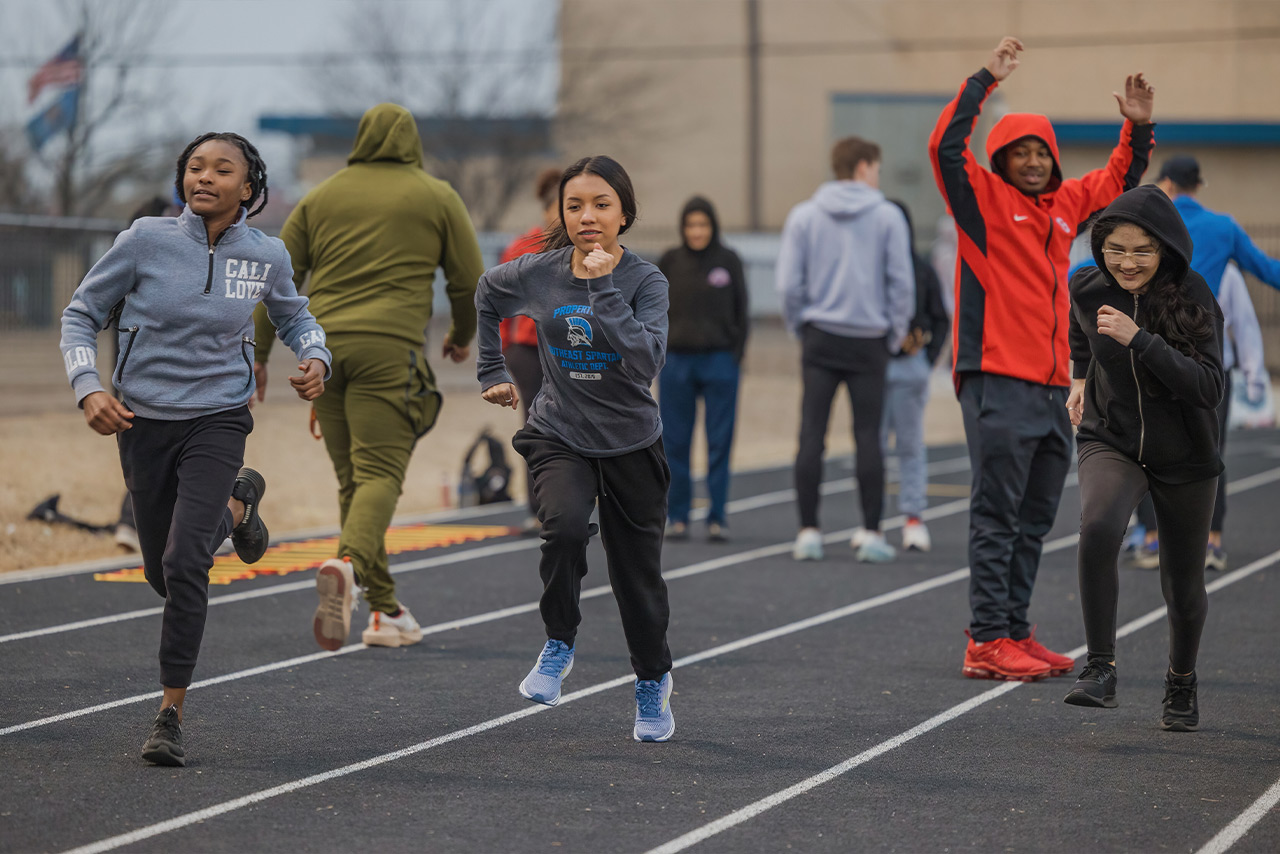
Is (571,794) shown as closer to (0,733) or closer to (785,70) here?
(0,733)

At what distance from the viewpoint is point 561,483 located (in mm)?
5215

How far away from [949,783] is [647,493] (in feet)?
4.32

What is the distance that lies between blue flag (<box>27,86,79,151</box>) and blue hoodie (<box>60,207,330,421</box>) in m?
20.9

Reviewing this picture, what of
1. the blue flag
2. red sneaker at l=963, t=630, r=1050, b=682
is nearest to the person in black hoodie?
red sneaker at l=963, t=630, r=1050, b=682

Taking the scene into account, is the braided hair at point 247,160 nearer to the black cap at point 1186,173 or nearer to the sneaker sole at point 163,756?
the sneaker sole at point 163,756

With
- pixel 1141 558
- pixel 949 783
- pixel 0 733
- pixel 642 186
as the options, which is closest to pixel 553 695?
pixel 949 783

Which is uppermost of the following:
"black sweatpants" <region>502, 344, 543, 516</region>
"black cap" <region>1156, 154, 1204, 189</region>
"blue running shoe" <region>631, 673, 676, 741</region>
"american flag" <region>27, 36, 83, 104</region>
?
"american flag" <region>27, 36, 83, 104</region>

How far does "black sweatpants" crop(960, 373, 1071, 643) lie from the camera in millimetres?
6625

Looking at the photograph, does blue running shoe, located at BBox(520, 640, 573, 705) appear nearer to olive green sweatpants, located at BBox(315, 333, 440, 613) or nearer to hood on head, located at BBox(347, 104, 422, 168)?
olive green sweatpants, located at BBox(315, 333, 440, 613)

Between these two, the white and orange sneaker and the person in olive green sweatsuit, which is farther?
the person in olive green sweatsuit

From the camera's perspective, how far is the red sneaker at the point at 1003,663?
655 cm

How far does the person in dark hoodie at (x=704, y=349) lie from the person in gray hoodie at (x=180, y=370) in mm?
5474

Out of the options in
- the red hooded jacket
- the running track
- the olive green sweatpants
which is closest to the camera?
the running track

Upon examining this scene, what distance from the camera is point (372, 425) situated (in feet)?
22.7
